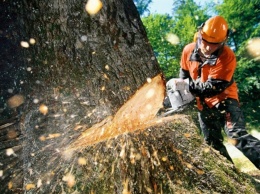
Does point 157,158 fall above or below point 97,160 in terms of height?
below

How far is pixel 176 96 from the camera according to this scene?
2.76m

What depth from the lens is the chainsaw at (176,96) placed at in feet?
9.00

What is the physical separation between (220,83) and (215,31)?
24.7 inches

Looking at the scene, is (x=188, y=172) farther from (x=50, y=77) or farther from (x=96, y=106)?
(x=50, y=77)

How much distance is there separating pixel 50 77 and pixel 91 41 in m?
0.54

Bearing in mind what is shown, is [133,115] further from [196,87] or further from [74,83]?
[196,87]

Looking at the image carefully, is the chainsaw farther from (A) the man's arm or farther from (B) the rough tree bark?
(B) the rough tree bark

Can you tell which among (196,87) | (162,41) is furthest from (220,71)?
(162,41)

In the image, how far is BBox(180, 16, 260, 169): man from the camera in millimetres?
2832

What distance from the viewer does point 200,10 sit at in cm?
1639

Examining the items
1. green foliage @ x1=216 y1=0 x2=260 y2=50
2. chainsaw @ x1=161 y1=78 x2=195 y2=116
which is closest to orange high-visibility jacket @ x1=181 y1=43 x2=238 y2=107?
chainsaw @ x1=161 y1=78 x2=195 y2=116

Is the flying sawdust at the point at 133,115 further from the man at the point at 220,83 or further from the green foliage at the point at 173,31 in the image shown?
the green foliage at the point at 173,31

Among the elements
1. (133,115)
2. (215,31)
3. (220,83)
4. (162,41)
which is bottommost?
(220,83)

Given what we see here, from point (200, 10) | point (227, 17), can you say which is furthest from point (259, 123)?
point (200, 10)
